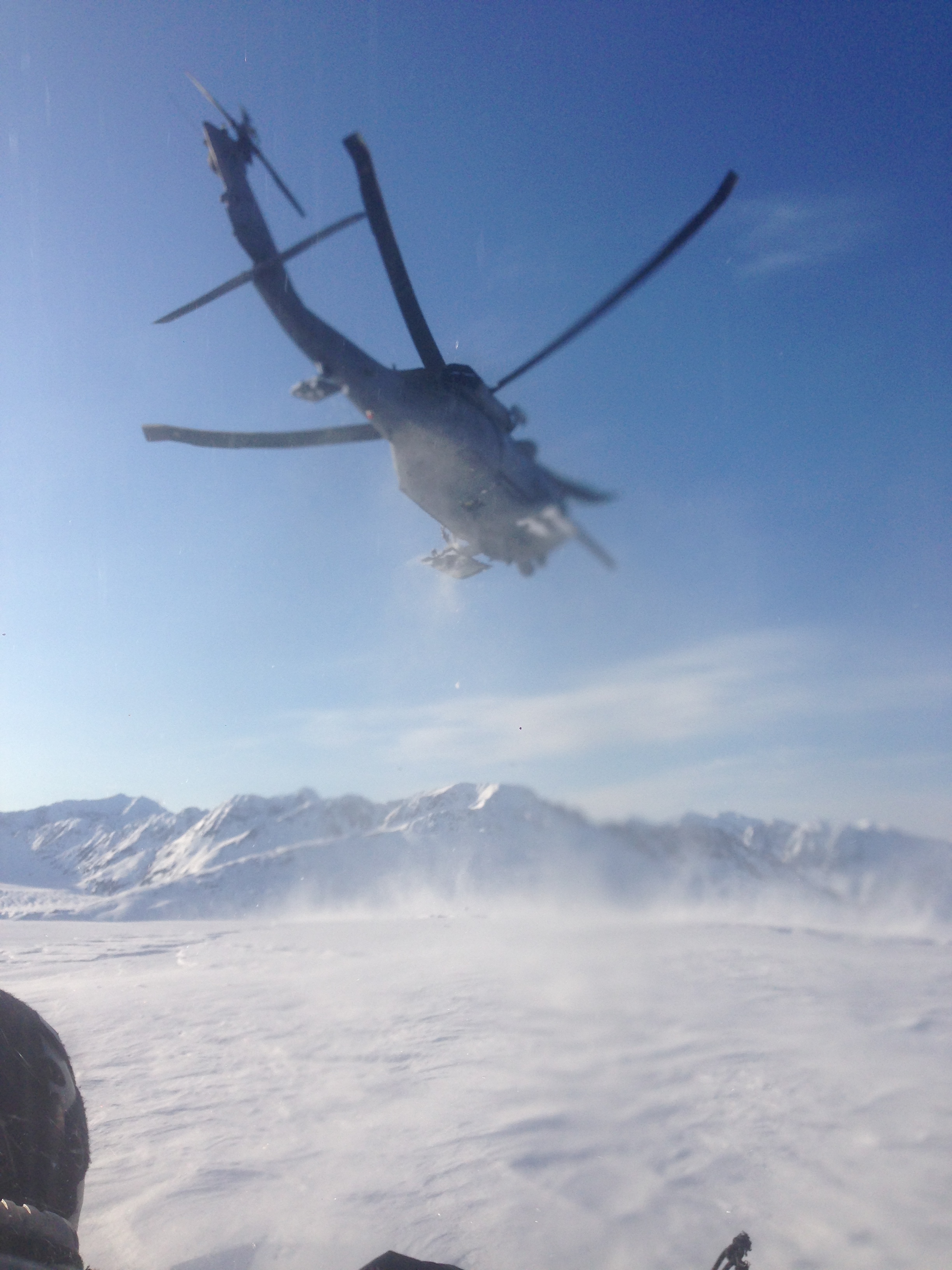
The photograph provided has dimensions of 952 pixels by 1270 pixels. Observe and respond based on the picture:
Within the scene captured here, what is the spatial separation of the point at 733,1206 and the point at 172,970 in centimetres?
3556

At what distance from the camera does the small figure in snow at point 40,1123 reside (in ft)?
13.7

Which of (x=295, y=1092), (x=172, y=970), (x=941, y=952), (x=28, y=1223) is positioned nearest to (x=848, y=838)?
(x=941, y=952)

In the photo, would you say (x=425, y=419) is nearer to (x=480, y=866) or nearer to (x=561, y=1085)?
(x=561, y=1085)

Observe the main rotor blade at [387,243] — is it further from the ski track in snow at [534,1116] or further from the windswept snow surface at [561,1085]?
the ski track in snow at [534,1116]

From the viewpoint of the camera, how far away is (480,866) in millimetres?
117812

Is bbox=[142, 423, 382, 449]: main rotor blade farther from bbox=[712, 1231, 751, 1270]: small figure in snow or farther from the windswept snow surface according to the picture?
the windswept snow surface

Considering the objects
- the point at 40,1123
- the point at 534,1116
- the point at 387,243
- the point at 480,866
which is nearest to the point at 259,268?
the point at 387,243

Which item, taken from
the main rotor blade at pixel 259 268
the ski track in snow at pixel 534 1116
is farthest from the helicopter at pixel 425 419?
the ski track in snow at pixel 534 1116

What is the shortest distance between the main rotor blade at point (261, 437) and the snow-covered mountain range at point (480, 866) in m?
7.18

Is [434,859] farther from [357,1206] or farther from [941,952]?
[357,1206]

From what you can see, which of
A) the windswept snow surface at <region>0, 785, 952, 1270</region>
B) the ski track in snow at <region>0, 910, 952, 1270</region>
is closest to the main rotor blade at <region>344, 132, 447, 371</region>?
the windswept snow surface at <region>0, 785, 952, 1270</region>

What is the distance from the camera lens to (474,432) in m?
6.18

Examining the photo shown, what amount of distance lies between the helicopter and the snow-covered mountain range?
19.6 ft

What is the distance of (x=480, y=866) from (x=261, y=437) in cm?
12110
